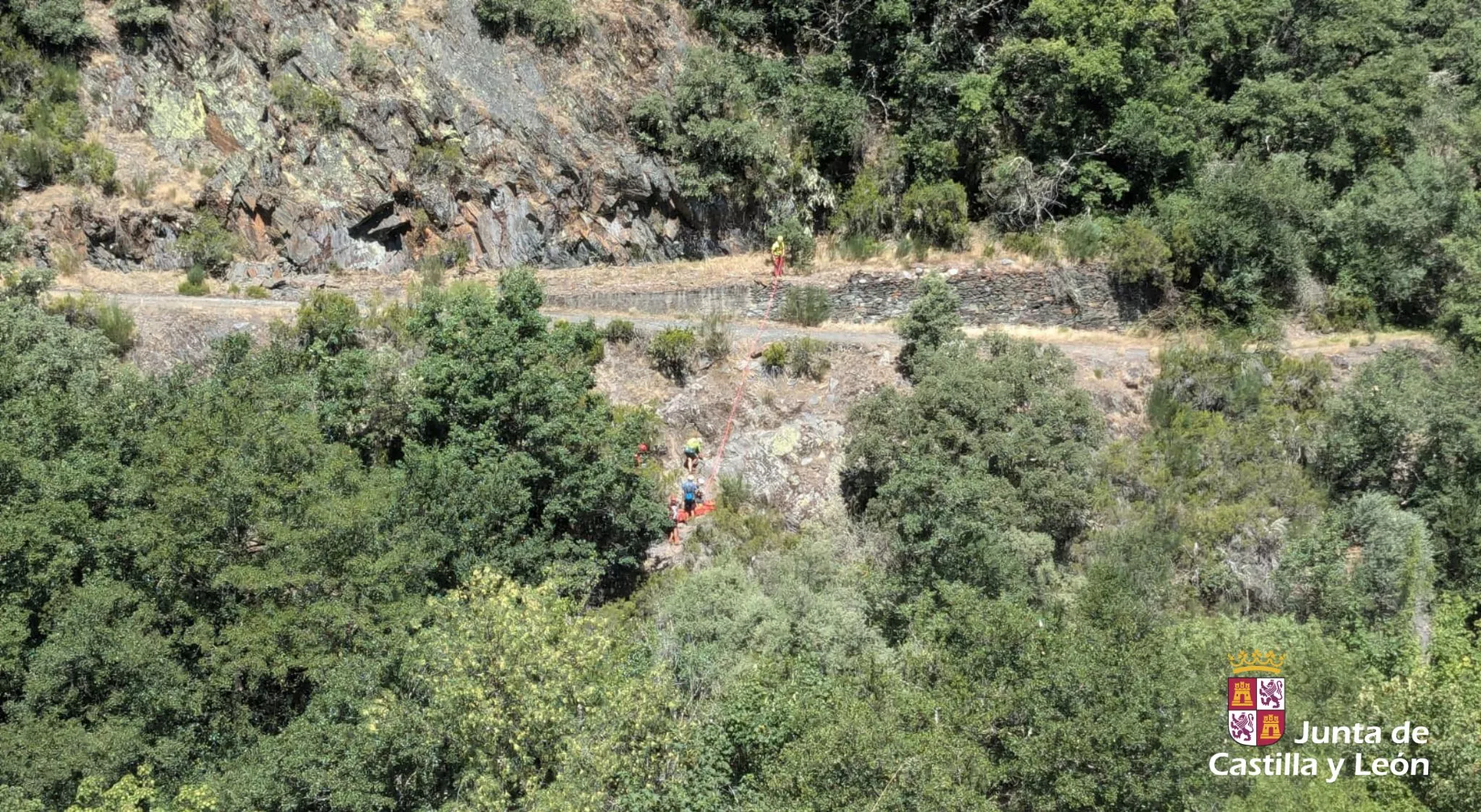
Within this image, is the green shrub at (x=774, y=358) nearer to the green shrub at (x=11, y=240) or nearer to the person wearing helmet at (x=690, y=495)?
the person wearing helmet at (x=690, y=495)

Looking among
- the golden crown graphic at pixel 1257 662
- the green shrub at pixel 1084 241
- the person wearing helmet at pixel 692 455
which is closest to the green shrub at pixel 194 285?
the person wearing helmet at pixel 692 455

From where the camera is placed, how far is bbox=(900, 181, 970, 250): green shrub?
30734mm

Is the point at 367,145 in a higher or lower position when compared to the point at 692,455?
higher

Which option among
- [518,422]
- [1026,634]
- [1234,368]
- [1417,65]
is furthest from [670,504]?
[1417,65]

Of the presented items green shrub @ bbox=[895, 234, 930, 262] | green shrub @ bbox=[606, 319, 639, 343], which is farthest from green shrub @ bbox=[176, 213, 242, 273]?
green shrub @ bbox=[895, 234, 930, 262]

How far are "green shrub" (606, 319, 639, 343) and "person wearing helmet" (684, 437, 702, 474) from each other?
2.96 metres

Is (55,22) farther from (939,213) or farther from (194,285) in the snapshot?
(939,213)

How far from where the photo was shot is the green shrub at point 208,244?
27.6 meters

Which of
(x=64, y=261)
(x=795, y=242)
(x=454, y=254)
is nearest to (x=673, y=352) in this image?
(x=795, y=242)

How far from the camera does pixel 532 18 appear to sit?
102 ft

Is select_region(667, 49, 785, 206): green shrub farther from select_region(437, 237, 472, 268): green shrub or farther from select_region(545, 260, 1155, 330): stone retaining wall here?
select_region(437, 237, 472, 268): green shrub

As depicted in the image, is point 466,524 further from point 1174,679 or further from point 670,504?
point 1174,679

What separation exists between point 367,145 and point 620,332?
313 inches

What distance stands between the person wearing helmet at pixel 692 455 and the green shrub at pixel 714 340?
7.65 feet
